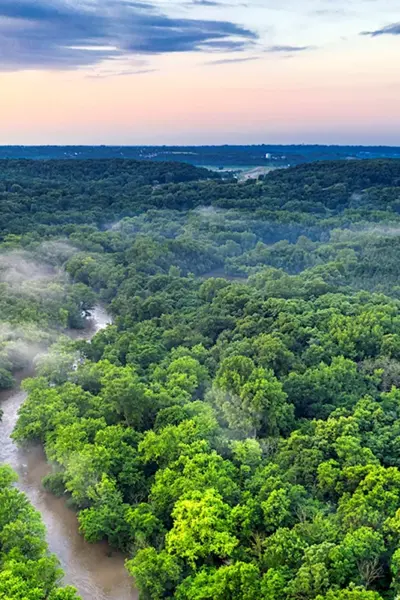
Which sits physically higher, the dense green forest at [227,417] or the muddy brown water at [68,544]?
the dense green forest at [227,417]

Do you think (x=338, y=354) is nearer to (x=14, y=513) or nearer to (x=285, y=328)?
(x=285, y=328)

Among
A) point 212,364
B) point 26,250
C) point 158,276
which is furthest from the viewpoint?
point 26,250

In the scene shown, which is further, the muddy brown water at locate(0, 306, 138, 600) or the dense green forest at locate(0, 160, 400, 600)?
the muddy brown water at locate(0, 306, 138, 600)

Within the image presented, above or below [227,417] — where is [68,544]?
below

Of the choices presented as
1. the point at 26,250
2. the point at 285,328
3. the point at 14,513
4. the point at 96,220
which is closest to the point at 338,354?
the point at 285,328

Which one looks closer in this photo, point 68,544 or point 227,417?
point 68,544
